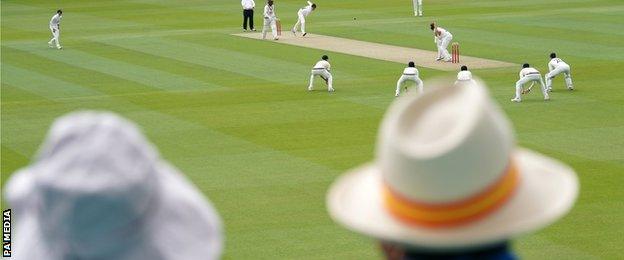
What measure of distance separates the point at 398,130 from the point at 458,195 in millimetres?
213

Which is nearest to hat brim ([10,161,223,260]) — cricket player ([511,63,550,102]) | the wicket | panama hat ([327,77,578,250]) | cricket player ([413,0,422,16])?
panama hat ([327,77,578,250])

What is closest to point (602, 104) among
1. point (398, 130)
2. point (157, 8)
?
point (398, 130)

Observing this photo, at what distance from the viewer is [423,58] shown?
3681cm

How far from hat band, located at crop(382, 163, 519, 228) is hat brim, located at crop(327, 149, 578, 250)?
0.6 inches

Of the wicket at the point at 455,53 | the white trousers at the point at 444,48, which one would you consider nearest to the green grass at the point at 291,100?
the wicket at the point at 455,53

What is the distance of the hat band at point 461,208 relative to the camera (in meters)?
3.32

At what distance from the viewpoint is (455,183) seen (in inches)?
130

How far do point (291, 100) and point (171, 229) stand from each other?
2632 centimetres

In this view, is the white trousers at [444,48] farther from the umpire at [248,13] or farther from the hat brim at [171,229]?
the hat brim at [171,229]

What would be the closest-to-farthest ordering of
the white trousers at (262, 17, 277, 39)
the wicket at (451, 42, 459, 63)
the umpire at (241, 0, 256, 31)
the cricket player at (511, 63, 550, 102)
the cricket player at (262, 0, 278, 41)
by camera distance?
the cricket player at (511, 63, 550, 102), the wicket at (451, 42, 459, 63), the cricket player at (262, 0, 278, 41), the white trousers at (262, 17, 277, 39), the umpire at (241, 0, 256, 31)

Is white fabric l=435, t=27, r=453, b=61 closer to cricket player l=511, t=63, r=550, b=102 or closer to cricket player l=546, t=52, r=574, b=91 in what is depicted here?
cricket player l=546, t=52, r=574, b=91

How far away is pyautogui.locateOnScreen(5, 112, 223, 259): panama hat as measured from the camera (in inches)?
112

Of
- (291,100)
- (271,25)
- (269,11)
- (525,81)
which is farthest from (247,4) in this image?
(525,81)

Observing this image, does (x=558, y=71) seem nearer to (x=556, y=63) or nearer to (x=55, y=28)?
(x=556, y=63)
